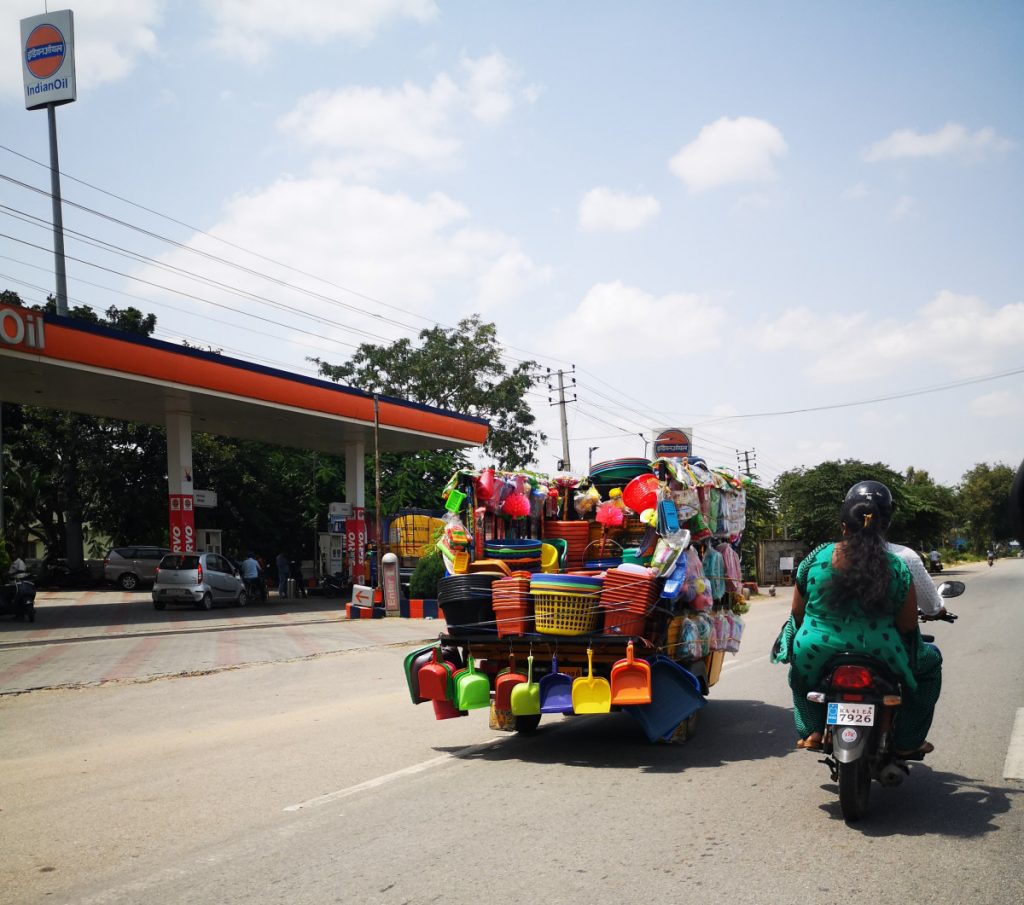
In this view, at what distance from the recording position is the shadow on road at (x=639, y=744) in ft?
24.3

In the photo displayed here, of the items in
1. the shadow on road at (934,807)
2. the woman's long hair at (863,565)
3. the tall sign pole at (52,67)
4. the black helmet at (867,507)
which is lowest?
the shadow on road at (934,807)

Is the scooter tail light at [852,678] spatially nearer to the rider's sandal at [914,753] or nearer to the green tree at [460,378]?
the rider's sandal at [914,753]

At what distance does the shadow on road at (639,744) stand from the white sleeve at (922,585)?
7.04 feet

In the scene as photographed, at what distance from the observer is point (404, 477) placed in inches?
1695

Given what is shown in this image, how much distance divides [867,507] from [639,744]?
3342 millimetres

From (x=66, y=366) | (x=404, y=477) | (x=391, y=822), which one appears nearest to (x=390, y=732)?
(x=391, y=822)

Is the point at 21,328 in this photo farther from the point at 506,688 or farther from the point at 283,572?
the point at 283,572

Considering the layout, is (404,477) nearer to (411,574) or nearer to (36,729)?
(411,574)

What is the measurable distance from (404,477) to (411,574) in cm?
1442

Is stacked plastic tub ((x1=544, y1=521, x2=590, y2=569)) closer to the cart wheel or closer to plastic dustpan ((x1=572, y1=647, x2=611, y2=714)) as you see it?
the cart wheel

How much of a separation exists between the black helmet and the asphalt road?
1.70 m

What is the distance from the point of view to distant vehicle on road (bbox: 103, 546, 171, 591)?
37500 millimetres

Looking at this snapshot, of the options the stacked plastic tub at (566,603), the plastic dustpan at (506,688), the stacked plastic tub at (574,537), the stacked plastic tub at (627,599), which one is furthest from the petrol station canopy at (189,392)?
the stacked plastic tub at (627,599)

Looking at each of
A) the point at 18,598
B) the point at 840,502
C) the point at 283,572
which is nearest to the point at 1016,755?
the point at 18,598
